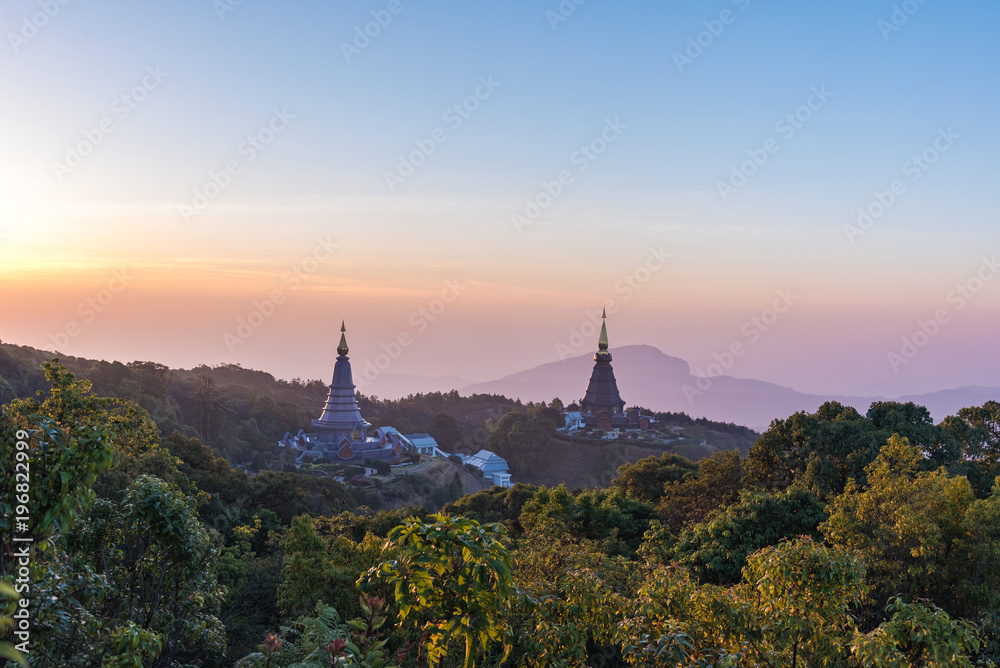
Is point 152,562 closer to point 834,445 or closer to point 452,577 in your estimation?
point 452,577

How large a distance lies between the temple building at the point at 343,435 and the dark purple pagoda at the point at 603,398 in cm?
2445

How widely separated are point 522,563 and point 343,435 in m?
57.7

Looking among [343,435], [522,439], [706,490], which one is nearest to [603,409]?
Answer: [522,439]

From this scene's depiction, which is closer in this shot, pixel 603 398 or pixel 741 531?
pixel 741 531

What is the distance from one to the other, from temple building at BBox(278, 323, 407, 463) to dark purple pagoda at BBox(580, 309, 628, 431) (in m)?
24.4

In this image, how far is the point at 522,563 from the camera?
13570mm

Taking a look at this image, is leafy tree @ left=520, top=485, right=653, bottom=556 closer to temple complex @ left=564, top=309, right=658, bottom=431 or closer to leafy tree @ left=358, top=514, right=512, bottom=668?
leafy tree @ left=358, top=514, right=512, bottom=668

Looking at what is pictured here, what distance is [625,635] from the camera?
7086mm

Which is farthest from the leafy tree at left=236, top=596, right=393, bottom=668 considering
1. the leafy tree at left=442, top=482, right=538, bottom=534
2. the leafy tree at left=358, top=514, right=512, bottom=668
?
the leafy tree at left=442, top=482, right=538, bottom=534

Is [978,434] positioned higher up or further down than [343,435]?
further down

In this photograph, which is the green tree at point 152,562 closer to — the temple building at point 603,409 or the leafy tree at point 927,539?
the leafy tree at point 927,539

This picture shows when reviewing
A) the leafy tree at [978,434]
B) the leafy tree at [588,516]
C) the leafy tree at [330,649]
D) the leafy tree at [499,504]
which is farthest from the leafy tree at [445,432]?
the leafy tree at [330,649]

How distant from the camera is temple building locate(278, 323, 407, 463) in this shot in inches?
2601

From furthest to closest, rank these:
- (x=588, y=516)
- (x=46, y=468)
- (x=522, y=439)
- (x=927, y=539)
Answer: (x=522, y=439), (x=588, y=516), (x=927, y=539), (x=46, y=468)
